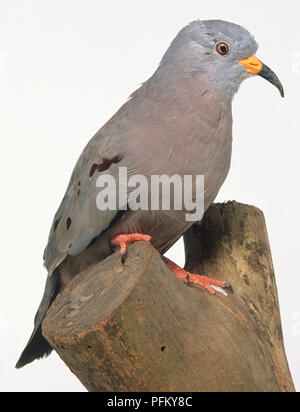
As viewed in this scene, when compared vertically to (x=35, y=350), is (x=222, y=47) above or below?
above

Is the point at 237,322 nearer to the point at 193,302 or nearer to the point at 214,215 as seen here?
the point at 193,302

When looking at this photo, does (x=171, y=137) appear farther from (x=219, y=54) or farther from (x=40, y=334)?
(x=40, y=334)

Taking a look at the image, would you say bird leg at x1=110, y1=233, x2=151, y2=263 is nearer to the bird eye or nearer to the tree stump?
the tree stump

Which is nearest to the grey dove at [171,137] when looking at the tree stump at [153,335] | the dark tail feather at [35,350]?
the tree stump at [153,335]

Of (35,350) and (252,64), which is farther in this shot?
(35,350)

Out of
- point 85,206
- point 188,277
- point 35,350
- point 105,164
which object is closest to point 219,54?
point 105,164

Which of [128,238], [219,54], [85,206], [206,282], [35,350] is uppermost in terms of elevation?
[219,54]

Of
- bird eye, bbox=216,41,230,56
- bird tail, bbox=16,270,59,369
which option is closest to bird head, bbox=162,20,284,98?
bird eye, bbox=216,41,230,56

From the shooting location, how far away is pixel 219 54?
2.75 m

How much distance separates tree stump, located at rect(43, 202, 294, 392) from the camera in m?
2.29

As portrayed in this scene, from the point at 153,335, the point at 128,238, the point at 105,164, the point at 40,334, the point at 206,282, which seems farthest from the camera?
the point at 40,334

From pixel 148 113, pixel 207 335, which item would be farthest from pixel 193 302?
pixel 148 113

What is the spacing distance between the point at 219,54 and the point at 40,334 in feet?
5.44

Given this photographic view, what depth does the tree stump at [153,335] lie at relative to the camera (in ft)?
7.53
